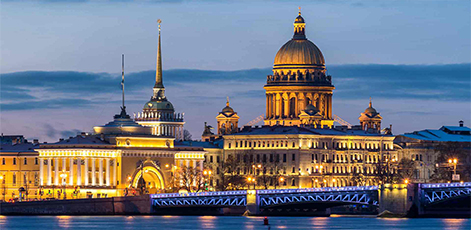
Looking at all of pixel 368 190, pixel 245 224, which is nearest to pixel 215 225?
pixel 245 224

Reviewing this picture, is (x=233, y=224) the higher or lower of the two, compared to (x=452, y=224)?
lower

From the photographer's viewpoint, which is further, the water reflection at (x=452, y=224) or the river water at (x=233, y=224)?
the river water at (x=233, y=224)

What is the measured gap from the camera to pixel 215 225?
19125 centimetres

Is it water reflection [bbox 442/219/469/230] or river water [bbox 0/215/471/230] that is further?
river water [bbox 0/215/471/230]

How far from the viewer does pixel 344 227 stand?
188000 millimetres

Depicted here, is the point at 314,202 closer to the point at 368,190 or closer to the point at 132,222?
the point at 368,190

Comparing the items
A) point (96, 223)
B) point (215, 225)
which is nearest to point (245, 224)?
point (215, 225)

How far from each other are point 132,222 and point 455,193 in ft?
104

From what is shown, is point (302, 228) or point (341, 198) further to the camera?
point (341, 198)

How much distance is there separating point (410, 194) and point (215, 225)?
19.2 metres

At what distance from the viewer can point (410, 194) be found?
7628 inches

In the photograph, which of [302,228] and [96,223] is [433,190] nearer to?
[302,228]

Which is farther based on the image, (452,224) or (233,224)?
(233,224)

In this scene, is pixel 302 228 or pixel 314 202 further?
pixel 314 202
